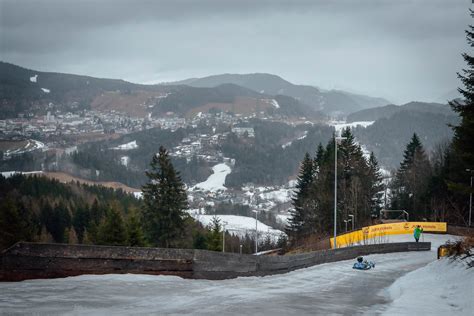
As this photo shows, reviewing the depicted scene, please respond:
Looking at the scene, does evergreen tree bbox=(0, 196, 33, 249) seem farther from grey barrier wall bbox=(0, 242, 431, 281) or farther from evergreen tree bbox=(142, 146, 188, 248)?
grey barrier wall bbox=(0, 242, 431, 281)

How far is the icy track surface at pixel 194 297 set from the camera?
11.1m

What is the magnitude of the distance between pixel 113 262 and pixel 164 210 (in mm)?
31888

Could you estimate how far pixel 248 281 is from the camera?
18.0 meters

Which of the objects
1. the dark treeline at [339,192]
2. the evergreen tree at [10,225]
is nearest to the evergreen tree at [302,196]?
the dark treeline at [339,192]

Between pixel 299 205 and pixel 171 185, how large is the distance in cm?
2701

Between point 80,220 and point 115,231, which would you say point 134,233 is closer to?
point 115,231

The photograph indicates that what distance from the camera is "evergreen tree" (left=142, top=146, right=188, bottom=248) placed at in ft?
154

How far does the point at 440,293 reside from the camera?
45.3ft

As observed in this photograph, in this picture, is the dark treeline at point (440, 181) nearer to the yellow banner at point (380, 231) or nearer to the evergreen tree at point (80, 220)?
the yellow banner at point (380, 231)

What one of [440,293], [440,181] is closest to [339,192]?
[440,181]

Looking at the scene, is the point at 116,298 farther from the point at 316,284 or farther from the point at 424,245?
the point at 424,245

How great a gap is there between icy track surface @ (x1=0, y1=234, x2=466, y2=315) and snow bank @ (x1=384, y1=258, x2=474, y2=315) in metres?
0.06

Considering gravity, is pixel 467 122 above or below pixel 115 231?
above

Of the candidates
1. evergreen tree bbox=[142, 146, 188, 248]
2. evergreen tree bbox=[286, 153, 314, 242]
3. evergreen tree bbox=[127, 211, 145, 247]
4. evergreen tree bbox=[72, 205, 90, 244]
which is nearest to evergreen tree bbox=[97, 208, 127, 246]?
evergreen tree bbox=[127, 211, 145, 247]
